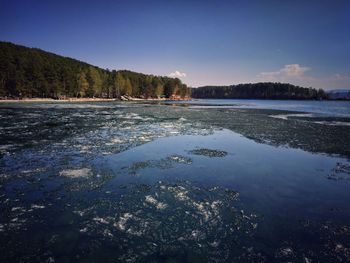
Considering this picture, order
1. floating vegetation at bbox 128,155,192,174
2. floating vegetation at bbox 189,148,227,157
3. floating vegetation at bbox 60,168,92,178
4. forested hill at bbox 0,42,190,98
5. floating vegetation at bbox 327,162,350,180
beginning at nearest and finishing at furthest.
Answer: floating vegetation at bbox 60,168,92,178
floating vegetation at bbox 327,162,350,180
floating vegetation at bbox 128,155,192,174
floating vegetation at bbox 189,148,227,157
forested hill at bbox 0,42,190,98

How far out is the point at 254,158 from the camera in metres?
13.6

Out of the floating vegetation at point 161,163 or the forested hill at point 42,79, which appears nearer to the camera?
the floating vegetation at point 161,163

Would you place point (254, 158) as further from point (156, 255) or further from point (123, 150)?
point (156, 255)

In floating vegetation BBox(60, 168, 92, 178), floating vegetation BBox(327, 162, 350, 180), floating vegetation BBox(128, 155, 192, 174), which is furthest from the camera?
floating vegetation BBox(128, 155, 192, 174)

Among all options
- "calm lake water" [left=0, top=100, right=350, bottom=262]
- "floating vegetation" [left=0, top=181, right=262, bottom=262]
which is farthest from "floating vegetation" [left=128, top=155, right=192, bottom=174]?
"floating vegetation" [left=0, top=181, right=262, bottom=262]

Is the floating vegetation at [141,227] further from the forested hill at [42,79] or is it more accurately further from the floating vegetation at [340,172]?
the forested hill at [42,79]

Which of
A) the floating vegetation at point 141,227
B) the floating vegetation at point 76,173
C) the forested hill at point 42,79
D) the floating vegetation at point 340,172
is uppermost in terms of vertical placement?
the forested hill at point 42,79

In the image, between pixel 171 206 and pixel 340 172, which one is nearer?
pixel 171 206

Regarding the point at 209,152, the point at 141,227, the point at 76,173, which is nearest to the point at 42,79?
the point at 209,152

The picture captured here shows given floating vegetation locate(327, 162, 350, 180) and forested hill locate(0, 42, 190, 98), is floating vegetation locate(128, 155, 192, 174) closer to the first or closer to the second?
floating vegetation locate(327, 162, 350, 180)

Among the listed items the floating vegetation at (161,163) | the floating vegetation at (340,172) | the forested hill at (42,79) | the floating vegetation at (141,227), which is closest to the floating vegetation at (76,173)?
the floating vegetation at (161,163)

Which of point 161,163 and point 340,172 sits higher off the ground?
point 340,172

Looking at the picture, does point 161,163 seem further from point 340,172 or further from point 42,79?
point 42,79

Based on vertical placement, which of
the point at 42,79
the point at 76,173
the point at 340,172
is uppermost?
the point at 42,79
